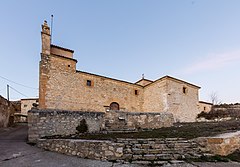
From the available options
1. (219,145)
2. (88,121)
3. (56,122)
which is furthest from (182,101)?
(56,122)

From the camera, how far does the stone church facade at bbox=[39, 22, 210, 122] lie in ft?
44.2

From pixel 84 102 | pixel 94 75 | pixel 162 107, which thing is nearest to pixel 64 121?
pixel 84 102

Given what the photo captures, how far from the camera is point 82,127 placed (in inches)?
313

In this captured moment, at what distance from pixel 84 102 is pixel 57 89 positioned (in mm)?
2858

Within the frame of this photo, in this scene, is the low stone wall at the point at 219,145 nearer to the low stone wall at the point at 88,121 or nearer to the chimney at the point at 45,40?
the low stone wall at the point at 88,121

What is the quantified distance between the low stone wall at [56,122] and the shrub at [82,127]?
125 mm

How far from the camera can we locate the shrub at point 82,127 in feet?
25.7

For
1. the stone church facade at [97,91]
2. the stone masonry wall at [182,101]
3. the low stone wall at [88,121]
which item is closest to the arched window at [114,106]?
the stone church facade at [97,91]

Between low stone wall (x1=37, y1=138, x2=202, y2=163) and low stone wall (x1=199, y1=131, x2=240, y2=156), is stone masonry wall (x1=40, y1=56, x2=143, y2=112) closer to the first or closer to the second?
low stone wall (x1=37, y1=138, x2=202, y2=163)

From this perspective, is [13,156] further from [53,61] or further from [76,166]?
[53,61]

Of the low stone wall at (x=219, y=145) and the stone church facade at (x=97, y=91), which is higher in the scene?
the stone church facade at (x=97, y=91)

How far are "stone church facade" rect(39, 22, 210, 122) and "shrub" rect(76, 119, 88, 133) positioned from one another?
21.2 ft

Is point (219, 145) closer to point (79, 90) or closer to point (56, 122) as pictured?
point (56, 122)

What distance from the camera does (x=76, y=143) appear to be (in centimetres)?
502
